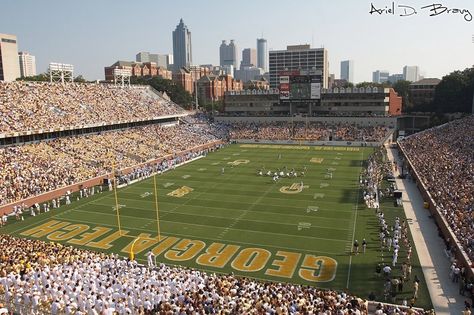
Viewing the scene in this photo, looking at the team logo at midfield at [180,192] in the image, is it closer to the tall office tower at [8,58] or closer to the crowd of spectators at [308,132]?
the crowd of spectators at [308,132]

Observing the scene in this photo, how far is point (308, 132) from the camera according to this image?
211ft

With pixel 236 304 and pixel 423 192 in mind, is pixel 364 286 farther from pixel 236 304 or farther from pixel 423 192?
pixel 423 192

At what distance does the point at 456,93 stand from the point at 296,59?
10651 centimetres

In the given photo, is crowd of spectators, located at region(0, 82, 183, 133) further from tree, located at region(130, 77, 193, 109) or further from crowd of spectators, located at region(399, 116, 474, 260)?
crowd of spectators, located at region(399, 116, 474, 260)

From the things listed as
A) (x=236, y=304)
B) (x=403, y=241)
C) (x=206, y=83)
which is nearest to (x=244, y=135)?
(x=403, y=241)

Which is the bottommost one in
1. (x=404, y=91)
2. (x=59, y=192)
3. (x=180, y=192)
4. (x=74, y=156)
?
(x=180, y=192)

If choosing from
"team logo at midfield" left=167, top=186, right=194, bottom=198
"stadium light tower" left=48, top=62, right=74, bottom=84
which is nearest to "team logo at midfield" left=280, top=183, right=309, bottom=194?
"team logo at midfield" left=167, top=186, right=194, bottom=198

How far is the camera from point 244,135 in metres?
65.1

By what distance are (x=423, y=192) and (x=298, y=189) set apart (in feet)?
29.8

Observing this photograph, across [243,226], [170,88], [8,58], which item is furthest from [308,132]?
[8,58]

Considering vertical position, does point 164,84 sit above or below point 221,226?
above

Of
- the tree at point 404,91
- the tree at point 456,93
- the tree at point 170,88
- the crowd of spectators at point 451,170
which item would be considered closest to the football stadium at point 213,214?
the crowd of spectators at point 451,170

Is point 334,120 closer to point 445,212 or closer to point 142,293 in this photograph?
point 445,212

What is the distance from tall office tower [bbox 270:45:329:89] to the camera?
16975 centimetres
